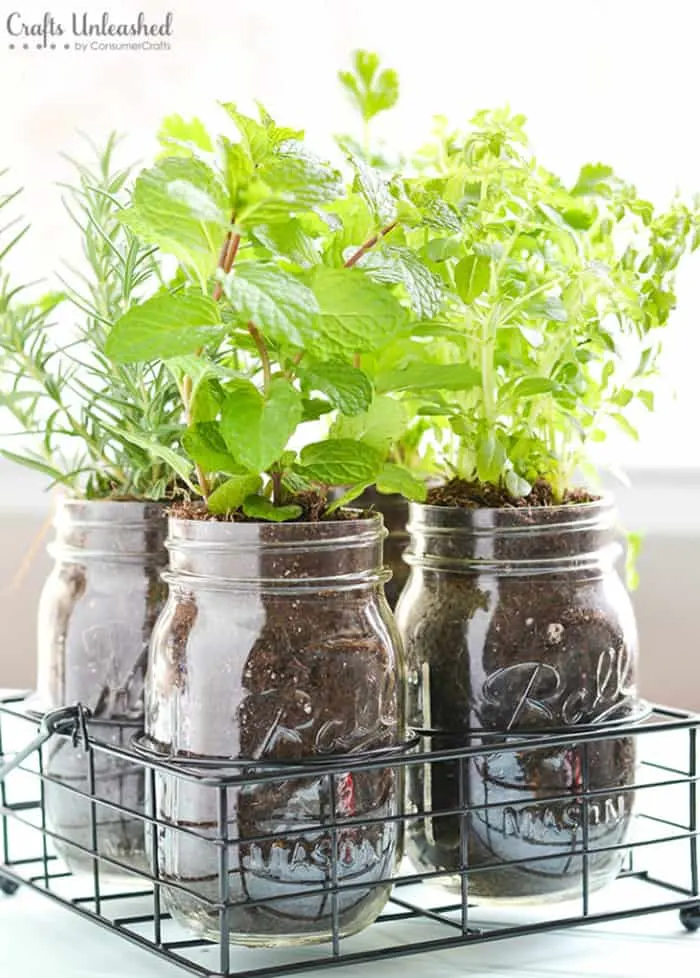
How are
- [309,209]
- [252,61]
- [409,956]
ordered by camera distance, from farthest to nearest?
[252,61], [409,956], [309,209]

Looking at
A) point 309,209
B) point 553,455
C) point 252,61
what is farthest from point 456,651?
point 252,61

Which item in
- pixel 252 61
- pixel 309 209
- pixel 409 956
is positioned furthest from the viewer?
pixel 252 61

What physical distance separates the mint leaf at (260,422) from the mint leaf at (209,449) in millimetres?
19

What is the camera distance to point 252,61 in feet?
5.00

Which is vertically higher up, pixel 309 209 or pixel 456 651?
pixel 309 209

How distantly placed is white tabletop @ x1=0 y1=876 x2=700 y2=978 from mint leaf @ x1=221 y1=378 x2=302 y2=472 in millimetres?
196

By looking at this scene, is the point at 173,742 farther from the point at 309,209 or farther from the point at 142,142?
the point at 142,142

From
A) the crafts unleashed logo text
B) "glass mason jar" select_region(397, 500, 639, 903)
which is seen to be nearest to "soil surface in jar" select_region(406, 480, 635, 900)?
"glass mason jar" select_region(397, 500, 639, 903)

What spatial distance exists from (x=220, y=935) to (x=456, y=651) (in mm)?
140

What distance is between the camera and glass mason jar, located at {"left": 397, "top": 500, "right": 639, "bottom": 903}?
547mm

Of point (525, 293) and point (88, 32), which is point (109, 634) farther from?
point (88, 32)

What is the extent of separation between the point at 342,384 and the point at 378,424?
0.05m

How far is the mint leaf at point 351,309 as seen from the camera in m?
0.45

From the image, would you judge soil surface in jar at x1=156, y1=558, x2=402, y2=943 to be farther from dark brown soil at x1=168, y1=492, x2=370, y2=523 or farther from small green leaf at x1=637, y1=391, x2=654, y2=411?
small green leaf at x1=637, y1=391, x2=654, y2=411
